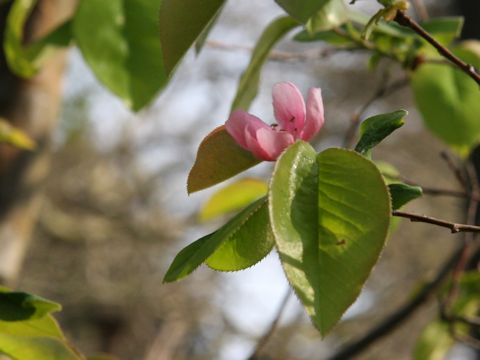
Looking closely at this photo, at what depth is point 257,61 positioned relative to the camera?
31.9 inches

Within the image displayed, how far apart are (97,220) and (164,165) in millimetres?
597

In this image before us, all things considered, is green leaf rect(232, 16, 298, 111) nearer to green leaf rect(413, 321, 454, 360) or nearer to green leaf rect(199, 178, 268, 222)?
green leaf rect(199, 178, 268, 222)

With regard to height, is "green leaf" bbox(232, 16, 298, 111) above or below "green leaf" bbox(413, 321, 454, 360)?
above

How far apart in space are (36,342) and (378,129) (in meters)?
0.32

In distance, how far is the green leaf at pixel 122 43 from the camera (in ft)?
2.89

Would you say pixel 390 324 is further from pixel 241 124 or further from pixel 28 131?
pixel 241 124

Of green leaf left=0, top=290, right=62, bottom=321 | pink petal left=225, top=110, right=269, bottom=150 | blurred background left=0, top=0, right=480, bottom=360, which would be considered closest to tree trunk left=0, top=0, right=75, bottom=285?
green leaf left=0, top=290, right=62, bottom=321

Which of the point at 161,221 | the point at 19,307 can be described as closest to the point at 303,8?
the point at 19,307

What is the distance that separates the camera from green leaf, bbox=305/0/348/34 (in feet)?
1.78

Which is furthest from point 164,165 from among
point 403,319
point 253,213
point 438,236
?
point 253,213

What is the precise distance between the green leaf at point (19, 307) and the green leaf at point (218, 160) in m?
0.13

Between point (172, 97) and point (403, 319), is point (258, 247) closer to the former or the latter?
point (403, 319)

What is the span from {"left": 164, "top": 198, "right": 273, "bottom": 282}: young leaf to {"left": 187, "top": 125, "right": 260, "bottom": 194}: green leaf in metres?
0.05

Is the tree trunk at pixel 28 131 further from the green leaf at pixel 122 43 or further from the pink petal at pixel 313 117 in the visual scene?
the pink petal at pixel 313 117
